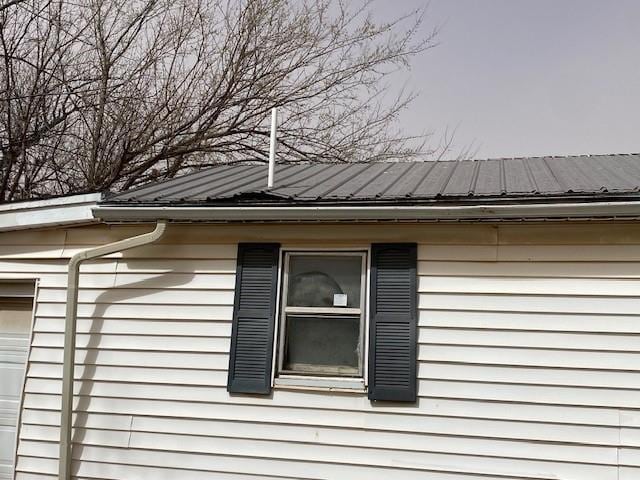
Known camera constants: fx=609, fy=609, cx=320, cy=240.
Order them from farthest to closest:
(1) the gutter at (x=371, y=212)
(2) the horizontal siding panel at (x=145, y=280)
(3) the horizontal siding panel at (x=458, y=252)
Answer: (2) the horizontal siding panel at (x=145, y=280)
(3) the horizontal siding panel at (x=458, y=252)
(1) the gutter at (x=371, y=212)

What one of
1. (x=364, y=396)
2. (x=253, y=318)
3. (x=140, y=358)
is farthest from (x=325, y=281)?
(x=140, y=358)

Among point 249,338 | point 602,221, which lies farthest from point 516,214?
point 249,338

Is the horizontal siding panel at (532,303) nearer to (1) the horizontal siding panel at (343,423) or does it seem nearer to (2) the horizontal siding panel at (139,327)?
(1) the horizontal siding panel at (343,423)

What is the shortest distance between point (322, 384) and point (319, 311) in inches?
20.9

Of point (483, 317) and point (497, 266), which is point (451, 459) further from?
point (497, 266)

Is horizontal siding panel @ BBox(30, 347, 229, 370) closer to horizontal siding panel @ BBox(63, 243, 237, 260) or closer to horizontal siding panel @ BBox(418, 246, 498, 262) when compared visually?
horizontal siding panel @ BBox(63, 243, 237, 260)

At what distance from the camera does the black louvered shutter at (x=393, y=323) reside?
427 cm

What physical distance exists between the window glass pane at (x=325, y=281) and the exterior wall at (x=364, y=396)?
0.17 m

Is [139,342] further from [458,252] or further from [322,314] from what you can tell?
[458,252]

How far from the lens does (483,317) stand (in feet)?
14.0

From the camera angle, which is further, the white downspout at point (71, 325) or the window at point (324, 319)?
the white downspout at point (71, 325)

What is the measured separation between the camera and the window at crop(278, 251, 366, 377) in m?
4.50

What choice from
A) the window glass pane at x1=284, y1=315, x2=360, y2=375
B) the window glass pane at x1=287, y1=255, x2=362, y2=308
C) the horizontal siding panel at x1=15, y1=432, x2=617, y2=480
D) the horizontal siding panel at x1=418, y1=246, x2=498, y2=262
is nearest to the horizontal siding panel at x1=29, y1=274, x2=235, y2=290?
the window glass pane at x1=287, y1=255, x2=362, y2=308

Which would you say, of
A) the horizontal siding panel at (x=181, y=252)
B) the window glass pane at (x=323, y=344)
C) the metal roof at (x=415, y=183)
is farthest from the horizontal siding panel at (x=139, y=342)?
the metal roof at (x=415, y=183)
